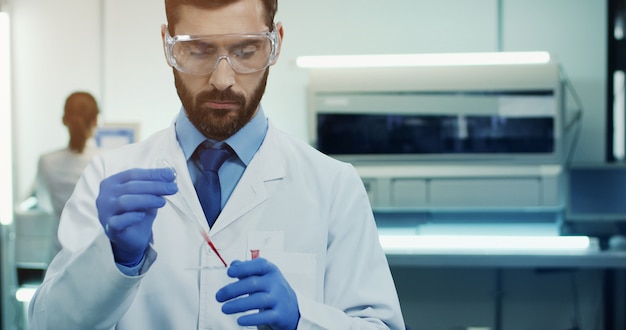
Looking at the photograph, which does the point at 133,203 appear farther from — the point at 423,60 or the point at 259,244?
the point at 423,60

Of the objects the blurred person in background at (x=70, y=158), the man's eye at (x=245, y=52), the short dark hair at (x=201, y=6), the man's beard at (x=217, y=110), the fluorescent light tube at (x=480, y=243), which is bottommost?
the fluorescent light tube at (x=480, y=243)

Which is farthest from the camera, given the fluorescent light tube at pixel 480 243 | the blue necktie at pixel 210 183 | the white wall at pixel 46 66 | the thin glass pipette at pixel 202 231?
the white wall at pixel 46 66

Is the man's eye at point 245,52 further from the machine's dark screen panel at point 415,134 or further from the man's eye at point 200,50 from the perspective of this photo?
the machine's dark screen panel at point 415,134

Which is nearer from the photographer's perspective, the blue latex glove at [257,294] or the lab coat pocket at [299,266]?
the blue latex glove at [257,294]

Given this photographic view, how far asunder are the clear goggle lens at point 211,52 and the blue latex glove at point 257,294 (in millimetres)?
320

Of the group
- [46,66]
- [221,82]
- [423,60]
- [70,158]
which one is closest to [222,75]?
[221,82]

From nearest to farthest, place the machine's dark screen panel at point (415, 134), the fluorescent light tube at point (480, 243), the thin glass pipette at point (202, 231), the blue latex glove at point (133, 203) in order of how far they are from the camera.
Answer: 1. the blue latex glove at point (133, 203)
2. the thin glass pipette at point (202, 231)
3. the fluorescent light tube at point (480, 243)
4. the machine's dark screen panel at point (415, 134)

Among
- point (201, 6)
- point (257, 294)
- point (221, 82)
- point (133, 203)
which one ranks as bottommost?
point (257, 294)

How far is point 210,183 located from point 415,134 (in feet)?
6.61

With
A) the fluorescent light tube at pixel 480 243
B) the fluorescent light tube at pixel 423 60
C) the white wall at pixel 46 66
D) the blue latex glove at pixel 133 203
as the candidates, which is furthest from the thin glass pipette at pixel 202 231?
the white wall at pixel 46 66

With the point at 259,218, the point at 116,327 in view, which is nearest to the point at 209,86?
the point at 259,218

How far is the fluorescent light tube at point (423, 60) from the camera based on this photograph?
2965 mm

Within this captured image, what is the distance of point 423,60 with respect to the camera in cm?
301

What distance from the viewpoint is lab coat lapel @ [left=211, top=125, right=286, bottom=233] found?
103 centimetres
